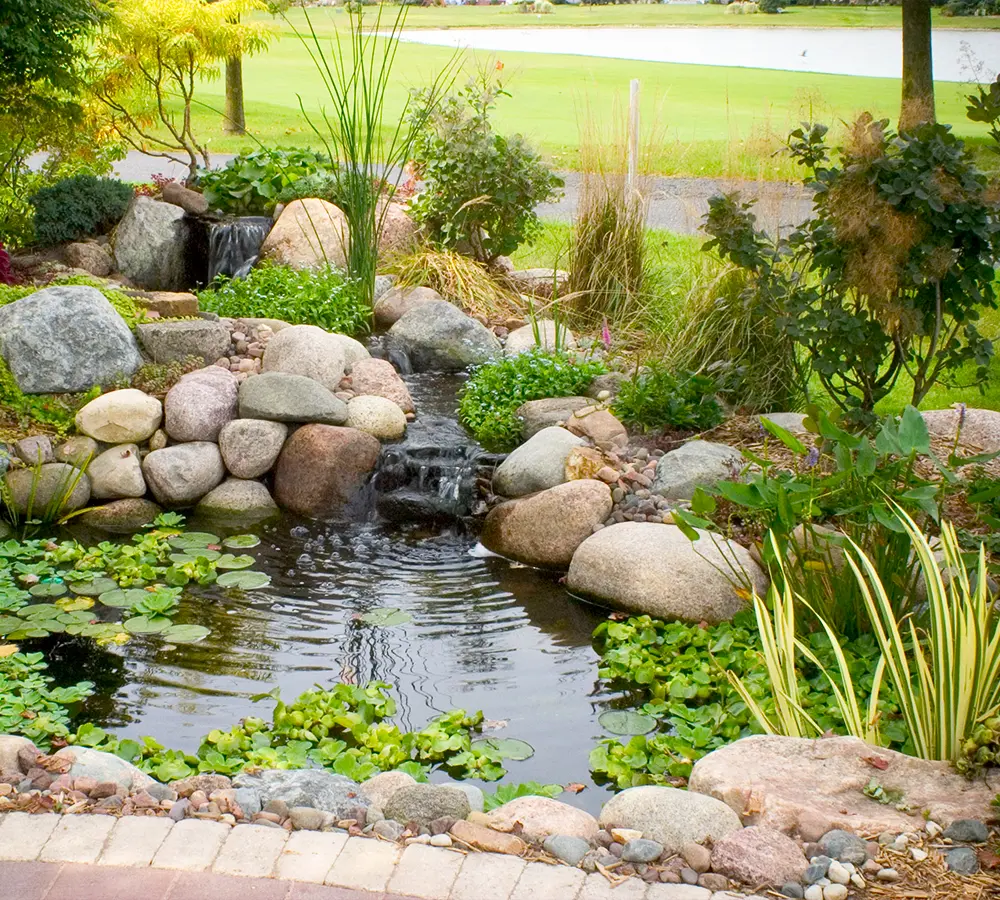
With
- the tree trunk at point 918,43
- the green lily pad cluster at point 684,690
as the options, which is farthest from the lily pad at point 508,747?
the tree trunk at point 918,43

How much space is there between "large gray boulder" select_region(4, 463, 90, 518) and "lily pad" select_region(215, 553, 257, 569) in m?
0.95

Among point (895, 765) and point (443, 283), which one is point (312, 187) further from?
point (895, 765)

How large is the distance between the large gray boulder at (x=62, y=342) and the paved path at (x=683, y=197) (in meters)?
3.18

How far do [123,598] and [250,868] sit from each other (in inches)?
93.0

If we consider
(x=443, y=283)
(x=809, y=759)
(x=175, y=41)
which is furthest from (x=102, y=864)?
(x=175, y=41)

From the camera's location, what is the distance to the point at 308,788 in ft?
9.45

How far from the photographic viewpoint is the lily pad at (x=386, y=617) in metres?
4.36

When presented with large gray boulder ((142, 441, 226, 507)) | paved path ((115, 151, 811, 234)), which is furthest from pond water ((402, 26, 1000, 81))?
large gray boulder ((142, 441, 226, 507))

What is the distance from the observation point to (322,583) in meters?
4.76

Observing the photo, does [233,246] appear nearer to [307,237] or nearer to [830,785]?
[307,237]

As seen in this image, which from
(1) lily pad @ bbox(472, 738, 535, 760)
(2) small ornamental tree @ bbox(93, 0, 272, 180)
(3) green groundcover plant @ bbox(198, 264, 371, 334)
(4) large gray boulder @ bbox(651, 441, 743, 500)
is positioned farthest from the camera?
(2) small ornamental tree @ bbox(93, 0, 272, 180)

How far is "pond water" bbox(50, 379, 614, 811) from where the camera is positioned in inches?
143

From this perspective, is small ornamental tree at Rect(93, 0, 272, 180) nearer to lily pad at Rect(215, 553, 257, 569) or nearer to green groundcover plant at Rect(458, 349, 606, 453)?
green groundcover plant at Rect(458, 349, 606, 453)

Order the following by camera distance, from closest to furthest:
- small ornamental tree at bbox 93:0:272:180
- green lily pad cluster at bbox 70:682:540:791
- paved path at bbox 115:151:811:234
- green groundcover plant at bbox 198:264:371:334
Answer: green lily pad cluster at bbox 70:682:540:791 < paved path at bbox 115:151:811:234 < green groundcover plant at bbox 198:264:371:334 < small ornamental tree at bbox 93:0:272:180
